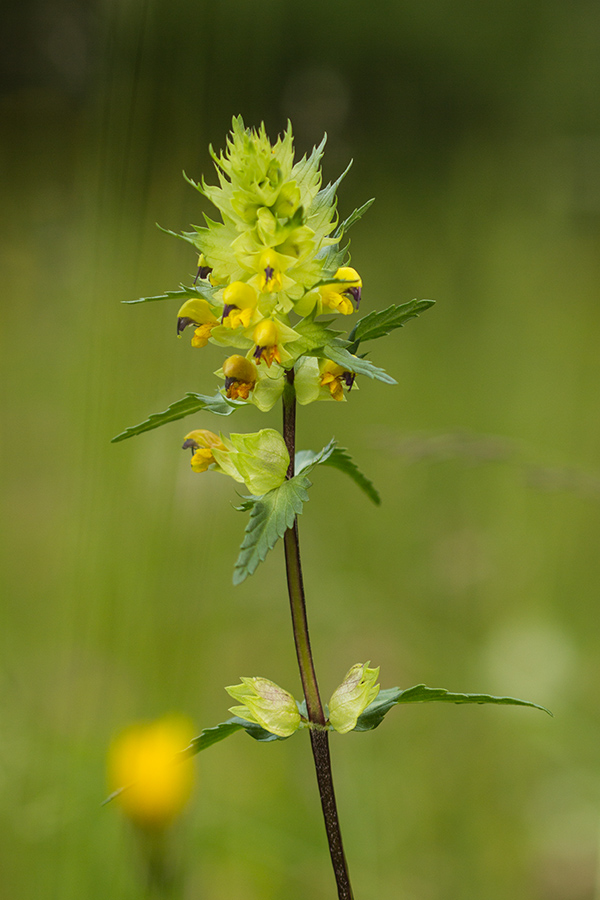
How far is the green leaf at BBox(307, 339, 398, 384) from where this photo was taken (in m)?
0.46

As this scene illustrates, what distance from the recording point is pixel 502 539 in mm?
1927

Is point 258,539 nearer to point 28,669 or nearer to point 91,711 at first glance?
point 91,711

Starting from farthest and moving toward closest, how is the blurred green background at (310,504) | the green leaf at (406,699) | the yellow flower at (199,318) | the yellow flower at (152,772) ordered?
the blurred green background at (310,504) < the yellow flower at (152,772) < the yellow flower at (199,318) < the green leaf at (406,699)

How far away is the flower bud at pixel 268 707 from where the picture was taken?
500mm

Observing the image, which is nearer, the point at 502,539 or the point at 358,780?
the point at 358,780

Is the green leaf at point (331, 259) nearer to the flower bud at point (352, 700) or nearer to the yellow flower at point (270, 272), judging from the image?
the yellow flower at point (270, 272)

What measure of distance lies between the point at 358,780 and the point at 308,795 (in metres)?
0.11

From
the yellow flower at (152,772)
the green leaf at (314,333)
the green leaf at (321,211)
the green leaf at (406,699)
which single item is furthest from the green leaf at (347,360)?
the yellow flower at (152,772)

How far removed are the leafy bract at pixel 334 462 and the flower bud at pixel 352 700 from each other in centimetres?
14

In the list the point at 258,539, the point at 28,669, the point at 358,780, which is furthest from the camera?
the point at 28,669

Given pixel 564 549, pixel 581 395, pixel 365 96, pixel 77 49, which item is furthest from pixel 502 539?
pixel 365 96

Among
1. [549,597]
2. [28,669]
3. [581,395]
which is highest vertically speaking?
[581,395]

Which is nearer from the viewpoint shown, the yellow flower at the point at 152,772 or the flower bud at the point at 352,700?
the flower bud at the point at 352,700

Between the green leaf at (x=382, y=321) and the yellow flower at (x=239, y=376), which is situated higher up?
the green leaf at (x=382, y=321)
